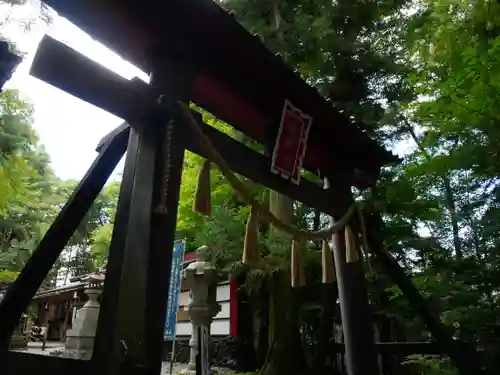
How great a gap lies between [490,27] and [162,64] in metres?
3.62

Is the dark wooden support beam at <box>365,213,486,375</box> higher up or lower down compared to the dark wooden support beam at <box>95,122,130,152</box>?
lower down

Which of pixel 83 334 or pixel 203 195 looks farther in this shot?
pixel 83 334

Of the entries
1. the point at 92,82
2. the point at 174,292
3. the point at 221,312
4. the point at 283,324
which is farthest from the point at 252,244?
the point at 221,312

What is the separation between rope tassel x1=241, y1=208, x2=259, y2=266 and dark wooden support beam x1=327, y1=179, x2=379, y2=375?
4.71 ft

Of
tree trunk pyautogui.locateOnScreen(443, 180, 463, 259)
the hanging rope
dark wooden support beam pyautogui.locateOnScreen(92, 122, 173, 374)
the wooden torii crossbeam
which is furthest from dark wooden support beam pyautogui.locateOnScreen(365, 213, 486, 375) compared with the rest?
tree trunk pyautogui.locateOnScreen(443, 180, 463, 259)

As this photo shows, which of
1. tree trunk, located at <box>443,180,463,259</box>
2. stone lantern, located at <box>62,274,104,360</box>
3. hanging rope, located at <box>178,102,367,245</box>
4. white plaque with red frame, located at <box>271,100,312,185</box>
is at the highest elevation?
tree trunk, located at <box>443,180,463,259</box>

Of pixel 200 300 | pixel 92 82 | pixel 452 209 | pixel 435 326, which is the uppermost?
pixel 452 209

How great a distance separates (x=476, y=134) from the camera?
18.0 feet

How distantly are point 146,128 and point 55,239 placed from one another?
969 millimetres

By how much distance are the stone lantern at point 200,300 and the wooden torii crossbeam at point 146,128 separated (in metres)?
2.63

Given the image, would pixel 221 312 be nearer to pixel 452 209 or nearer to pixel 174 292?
pixel 174 292

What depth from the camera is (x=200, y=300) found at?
5617 millimetres

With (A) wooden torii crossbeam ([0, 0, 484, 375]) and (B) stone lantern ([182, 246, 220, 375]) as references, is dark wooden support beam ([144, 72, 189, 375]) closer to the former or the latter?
(A) wooden torii crossbeam ([0, 0, 484, 375])

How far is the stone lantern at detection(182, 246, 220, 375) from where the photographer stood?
18.2ft
